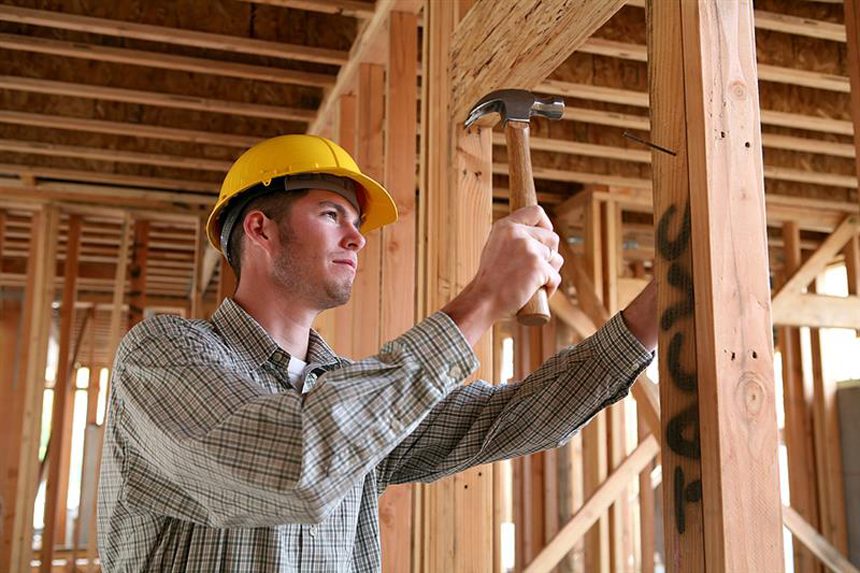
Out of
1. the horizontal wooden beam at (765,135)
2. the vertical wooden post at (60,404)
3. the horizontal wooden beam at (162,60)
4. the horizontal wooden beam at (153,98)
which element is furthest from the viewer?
the vertical wooden post at (60,404)

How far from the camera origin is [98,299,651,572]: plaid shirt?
4.00 ft

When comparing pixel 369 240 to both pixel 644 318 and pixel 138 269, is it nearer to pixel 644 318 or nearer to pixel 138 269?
pixel 644 318

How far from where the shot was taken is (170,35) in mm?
3965

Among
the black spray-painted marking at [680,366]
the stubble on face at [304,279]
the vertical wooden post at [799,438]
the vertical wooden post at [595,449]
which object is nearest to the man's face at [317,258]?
the stubble on face at [304,279]

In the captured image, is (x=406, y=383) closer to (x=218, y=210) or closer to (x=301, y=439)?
(x=301, y=439)

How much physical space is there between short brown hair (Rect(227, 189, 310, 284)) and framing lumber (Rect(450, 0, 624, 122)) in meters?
0.58

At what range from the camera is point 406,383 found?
4.12 feet

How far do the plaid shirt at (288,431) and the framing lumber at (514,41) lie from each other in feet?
2.17

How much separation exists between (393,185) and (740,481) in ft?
7.42

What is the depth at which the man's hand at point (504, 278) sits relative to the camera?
4.34 feet

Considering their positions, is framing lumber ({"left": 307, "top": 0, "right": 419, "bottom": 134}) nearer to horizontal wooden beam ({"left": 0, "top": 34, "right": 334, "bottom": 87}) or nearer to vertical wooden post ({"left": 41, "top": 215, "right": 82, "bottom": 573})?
horizontal wooden beam ({"left": 0, "top": 34, "right": 334, "bottom": 87})

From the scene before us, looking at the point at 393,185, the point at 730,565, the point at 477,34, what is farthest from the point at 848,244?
the point at 730,565

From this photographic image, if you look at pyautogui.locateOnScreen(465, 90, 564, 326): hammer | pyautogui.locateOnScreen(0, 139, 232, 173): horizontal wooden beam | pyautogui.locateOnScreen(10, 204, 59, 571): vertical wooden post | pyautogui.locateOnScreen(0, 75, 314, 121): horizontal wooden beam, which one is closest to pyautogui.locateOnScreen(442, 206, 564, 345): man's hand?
pyautogui.locateOnScreen(465, 90, 564, 326): hammer

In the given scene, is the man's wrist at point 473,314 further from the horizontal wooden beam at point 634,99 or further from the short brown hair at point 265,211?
the horizontal wooden beam at point 634,99
